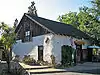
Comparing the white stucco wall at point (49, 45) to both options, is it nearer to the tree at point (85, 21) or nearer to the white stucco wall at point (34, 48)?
the white stucco wall at point (34, 48)

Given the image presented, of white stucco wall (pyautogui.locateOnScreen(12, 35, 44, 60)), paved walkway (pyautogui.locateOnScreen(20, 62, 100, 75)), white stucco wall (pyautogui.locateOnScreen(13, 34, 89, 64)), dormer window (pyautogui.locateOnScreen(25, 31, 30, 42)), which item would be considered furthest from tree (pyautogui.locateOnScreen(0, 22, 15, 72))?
dormer window (pyautogui.locateOnScreen(25, 31, 30, 42))

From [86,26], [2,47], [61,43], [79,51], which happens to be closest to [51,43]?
[61,43]

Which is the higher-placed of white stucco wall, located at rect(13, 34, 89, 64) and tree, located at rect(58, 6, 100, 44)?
tree, located at rect(58, 6, 100, 44)

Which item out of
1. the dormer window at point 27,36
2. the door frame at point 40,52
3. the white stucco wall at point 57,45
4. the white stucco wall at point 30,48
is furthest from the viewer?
the dormer window at point 27,36

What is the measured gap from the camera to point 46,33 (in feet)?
85.9

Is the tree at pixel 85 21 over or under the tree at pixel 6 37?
over

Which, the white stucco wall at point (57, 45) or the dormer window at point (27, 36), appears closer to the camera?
the white stucco wall at point (57, 45)

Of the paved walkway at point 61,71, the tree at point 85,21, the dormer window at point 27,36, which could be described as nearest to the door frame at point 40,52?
the dormer window at point 27,36

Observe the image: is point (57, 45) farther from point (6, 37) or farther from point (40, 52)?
point (6, 37)

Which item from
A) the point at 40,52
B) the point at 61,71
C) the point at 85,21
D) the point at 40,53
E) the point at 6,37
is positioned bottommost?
the point at 61,71

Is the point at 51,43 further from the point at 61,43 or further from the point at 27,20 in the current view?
the point at 27,20

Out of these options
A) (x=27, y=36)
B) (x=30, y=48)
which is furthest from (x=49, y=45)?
(x=27, y=36)

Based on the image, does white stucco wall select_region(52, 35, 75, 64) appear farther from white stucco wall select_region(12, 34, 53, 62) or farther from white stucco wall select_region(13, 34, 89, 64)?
white stucco wall select_region(12, 34, 53, 62)

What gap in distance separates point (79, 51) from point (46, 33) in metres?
6.06
